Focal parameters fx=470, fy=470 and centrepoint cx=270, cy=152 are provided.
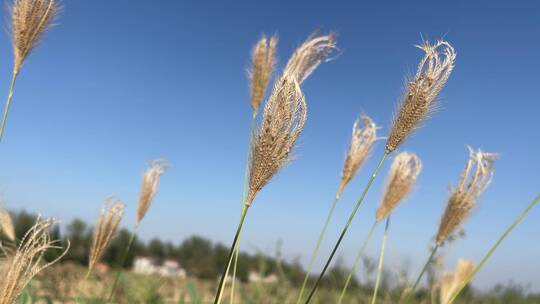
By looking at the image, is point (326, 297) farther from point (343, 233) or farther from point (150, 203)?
point (343, 233)

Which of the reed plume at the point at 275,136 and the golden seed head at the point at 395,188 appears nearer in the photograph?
the reed plume at the point at 275,136

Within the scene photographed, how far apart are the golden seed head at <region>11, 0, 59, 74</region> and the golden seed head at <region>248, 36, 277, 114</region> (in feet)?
3.90

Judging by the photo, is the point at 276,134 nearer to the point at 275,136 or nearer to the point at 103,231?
the point at 275,136

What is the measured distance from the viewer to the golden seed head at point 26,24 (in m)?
2.39

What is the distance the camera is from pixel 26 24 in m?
2.40

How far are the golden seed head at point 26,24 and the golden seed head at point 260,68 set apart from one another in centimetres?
119

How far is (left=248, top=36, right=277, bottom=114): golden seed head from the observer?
A: 9.58ft

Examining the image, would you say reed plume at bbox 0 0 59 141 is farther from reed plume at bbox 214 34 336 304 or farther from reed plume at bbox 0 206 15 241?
reed plume at bbox 214 34 336 304

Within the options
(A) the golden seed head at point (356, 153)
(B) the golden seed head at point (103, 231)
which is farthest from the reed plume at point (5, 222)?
(A) the golden seed head at point (356, 153)

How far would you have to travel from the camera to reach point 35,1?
241 cm

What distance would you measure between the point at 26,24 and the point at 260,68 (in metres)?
1.31

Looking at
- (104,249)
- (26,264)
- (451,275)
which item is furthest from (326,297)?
(26,264)

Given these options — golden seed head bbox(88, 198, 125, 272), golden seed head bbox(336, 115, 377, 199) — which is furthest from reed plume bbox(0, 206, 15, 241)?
golden seed head bbox(336, 115, 377, 199)

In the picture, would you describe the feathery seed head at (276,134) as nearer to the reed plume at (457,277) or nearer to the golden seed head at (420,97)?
the golden seed head at (420,97)
